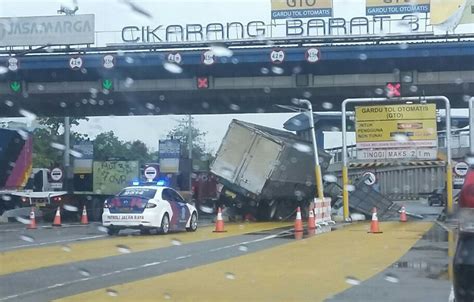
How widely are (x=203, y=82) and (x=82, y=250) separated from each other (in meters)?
20.3

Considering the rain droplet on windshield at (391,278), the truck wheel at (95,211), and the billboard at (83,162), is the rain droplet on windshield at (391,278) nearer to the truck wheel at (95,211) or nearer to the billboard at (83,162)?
the truck wheel at (95,211)

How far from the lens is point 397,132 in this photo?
3284 cm

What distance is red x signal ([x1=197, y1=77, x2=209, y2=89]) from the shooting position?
3703 centimetres

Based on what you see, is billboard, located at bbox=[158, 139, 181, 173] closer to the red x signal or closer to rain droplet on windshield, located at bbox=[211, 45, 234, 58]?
the red x signal

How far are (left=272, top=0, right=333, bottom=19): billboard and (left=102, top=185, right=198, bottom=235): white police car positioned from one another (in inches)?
664

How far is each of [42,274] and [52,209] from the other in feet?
66.8

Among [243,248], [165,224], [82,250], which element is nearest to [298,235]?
[165,224]

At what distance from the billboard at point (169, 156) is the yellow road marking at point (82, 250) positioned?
1512cm

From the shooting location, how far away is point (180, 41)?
37.8 m

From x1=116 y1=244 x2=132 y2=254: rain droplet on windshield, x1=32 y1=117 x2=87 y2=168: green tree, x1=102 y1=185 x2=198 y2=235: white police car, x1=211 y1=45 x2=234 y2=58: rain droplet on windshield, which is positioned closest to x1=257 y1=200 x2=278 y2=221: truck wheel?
x1=211 y1=45 x2=234 y2=58: rain droplet on windshield

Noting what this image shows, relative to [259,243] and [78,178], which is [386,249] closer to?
[259,243]

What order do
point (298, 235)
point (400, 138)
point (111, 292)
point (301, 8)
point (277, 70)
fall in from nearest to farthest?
point (111, 292), point (298, 235), point (400, 138), point (277, 70), point (301, 8)

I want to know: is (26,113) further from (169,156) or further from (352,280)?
(352,280)

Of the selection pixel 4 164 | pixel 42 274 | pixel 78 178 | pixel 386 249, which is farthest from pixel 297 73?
pixel 42 274
